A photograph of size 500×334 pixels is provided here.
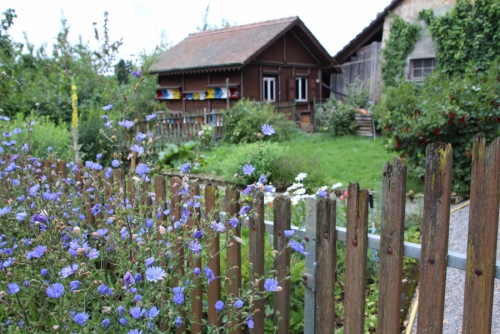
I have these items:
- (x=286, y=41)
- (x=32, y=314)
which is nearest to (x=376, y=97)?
(x=286, y=41)

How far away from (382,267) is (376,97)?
16725 millimetres

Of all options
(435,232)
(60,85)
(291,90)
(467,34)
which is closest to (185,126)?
(60,85)

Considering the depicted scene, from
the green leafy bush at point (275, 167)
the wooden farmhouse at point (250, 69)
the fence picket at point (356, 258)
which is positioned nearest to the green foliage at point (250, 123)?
the wooden farmhouse at point (250, 69)

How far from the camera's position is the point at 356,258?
194cm

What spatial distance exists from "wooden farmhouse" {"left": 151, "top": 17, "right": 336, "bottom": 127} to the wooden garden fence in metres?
15.1

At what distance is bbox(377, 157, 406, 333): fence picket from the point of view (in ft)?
Result: 5.73

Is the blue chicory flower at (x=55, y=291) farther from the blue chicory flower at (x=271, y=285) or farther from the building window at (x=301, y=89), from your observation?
the building window at (x=301, y=89)

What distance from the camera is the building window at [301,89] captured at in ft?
65.8

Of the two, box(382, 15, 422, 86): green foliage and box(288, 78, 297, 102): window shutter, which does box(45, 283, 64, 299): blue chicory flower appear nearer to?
box(382, 15, 422, 86): green foliage

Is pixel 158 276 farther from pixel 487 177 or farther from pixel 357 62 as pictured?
pixel 357 62

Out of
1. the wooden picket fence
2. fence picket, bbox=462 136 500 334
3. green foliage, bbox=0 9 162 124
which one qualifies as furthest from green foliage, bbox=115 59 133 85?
fence picket, bbox=462 136 500 334

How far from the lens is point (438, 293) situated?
5.53 ft

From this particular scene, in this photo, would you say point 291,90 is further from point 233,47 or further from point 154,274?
point 154,274

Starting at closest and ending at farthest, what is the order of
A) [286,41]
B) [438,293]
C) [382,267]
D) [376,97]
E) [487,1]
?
[438,293] → [382,267] → [487,1] → [376,97] → [286,41]
